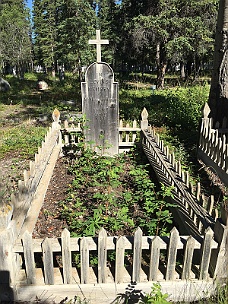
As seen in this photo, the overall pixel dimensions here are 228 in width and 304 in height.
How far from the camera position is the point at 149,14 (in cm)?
1975

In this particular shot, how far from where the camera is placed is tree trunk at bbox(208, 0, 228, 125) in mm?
6410

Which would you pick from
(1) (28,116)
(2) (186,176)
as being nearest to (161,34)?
(1) (28,116)

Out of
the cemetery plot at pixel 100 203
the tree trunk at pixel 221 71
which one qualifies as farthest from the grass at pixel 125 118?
the cemetery plot at pixel 100 203

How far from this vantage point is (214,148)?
5496 millimetres

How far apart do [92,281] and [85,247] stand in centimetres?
45

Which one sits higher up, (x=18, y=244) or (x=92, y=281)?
(x=18, y=244)

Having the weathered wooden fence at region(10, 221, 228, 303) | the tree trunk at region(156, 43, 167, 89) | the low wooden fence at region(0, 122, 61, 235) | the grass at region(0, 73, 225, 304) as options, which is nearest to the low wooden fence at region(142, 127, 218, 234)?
the weathered wooden fence at region(10, 221, 228, 303)

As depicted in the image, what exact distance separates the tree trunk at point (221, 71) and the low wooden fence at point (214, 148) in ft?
1.61

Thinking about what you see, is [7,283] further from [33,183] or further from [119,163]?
[119,163]

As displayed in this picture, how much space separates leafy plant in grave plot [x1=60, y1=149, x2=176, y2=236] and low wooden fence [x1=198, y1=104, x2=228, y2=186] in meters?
1.44

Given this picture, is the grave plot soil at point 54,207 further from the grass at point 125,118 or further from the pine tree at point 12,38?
the pine tree at point 12,38

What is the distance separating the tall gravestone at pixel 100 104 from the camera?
5.92m

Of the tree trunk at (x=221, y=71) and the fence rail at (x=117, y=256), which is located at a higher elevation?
the tree trunk at (x=221, y=71)

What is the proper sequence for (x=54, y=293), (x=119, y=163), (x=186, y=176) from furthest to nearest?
(x=119, y=163), (x=186, y=176), (x=54, y=293)
